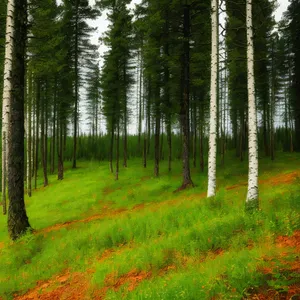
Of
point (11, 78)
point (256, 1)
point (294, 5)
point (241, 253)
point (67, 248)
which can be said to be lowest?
point (67, 248)

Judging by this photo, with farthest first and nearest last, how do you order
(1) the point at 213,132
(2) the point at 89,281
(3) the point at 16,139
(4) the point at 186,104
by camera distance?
(4) the point at 186,104 → (1) the point at 213,132 → (3) the point at 16,139 → (2) the point at 89,281

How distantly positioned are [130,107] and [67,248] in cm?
2602

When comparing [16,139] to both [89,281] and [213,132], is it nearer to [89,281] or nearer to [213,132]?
[89,281]

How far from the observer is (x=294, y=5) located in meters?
27.1

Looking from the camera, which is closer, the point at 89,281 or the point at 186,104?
the point at 89,281

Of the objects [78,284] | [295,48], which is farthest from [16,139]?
[295,48]

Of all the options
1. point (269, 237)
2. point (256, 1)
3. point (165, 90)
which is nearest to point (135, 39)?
point (165, 90)

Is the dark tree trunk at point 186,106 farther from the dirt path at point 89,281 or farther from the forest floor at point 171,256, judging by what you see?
the dirt path at point 89,281

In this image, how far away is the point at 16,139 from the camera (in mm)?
9766

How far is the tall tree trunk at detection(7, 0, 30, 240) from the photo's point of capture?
382 inches

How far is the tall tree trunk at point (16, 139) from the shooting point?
31.8 feet

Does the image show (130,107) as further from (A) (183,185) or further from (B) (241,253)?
(B) (241,253)

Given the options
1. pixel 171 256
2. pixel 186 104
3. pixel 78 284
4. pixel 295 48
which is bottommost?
pixel 78 284

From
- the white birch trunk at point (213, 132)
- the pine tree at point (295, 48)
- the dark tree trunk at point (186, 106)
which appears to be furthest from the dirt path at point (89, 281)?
the pine tree at point (295, 48)
